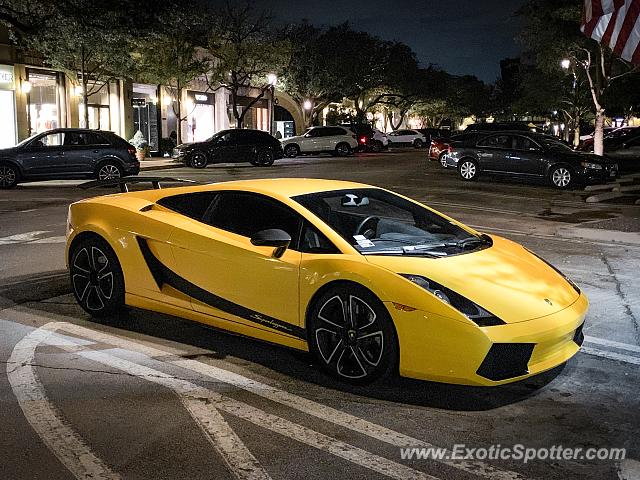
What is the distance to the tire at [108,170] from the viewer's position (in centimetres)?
2098

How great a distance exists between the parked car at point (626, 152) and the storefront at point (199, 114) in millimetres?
21746

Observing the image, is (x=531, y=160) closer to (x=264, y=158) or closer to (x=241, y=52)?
(x=264, y=158)

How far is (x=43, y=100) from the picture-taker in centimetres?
3200

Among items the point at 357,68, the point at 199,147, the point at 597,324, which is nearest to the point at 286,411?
the point at 597,324

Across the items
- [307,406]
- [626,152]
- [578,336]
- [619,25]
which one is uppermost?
[619,25]

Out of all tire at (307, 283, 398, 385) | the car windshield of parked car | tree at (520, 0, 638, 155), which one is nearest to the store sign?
tree at (520, 0, 638, 155)

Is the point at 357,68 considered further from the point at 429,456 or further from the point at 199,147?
the point at 429,456

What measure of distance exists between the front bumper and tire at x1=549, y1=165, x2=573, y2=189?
16780 millimetres

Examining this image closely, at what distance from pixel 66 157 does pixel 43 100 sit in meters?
12.6

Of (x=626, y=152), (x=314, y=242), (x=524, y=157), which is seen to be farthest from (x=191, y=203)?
(x=626, y=152)

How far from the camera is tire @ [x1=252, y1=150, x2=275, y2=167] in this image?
30391 millimetres

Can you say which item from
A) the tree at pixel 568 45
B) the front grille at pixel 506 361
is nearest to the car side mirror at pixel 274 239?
the front grille at pixel 506 361

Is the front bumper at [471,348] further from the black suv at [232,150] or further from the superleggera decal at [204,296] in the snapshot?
the black suv at [232,150]

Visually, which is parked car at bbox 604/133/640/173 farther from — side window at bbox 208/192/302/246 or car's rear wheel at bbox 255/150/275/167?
side window at bbox 208/192/302/246
